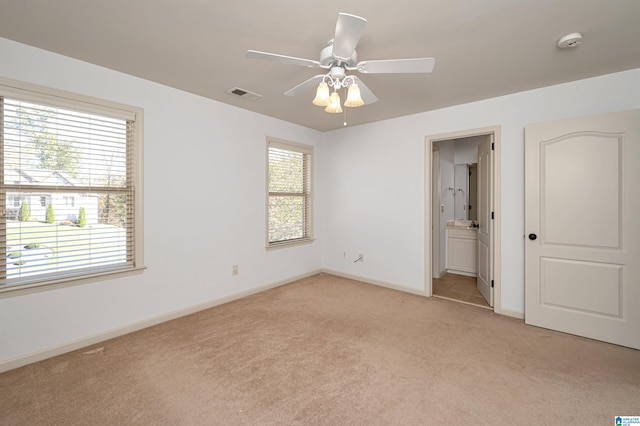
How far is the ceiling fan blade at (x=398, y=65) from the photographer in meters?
1.81

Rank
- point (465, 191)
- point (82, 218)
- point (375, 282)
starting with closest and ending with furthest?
point (82, 218), point (375, 282), point (465, 191)

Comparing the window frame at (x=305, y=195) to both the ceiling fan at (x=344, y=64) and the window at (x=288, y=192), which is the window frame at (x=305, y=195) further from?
the ceiling fan at (x=344, y=64)

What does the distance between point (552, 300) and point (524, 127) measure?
1.87 meters

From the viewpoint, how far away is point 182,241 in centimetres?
329

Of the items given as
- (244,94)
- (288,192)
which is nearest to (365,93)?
(244,94)

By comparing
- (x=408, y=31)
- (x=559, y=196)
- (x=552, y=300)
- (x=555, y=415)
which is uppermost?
(x=408, y=31)

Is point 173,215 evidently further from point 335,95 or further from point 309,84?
point 335,95

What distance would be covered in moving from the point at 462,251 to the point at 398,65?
13.8 feet

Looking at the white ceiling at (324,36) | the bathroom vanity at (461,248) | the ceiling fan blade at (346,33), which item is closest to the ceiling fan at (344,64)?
the ceiling fan blade at (346,33)

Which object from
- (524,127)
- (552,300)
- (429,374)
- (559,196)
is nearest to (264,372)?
(429,374)

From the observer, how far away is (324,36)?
211cm

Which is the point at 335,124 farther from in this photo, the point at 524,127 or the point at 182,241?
the point at 182,241

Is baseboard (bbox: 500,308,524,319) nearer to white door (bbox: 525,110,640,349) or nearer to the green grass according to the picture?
white door (bbox: 525,110,640,349)

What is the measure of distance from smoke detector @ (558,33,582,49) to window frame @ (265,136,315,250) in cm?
331
